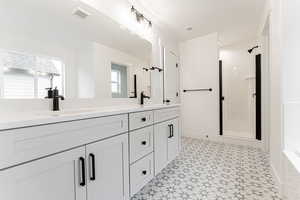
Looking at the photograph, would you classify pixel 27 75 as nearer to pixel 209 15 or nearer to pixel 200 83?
pixel 209 15

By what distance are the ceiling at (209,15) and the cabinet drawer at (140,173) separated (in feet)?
7.10

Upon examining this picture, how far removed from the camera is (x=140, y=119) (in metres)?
1.49

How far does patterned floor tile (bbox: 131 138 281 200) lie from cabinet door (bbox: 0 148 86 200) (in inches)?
32.4

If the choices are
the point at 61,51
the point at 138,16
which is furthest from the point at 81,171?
the point at 138,16

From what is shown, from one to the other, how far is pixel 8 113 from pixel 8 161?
20.5 inches

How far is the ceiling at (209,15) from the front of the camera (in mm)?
2395

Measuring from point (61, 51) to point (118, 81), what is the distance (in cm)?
74

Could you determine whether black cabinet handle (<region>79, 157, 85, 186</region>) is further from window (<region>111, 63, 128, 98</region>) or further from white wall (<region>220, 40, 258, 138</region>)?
white wall (<region>220, 40, 258, 138</region>)

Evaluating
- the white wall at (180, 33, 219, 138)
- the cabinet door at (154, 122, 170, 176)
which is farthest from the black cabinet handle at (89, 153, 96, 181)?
the white wall at (180, 33, 219, 138)

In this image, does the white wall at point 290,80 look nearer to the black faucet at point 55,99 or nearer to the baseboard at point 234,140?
the baseboard at point 234,140

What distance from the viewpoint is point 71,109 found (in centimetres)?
140

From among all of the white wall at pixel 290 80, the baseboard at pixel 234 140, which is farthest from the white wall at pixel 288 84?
the baseboard at pixel 234 140

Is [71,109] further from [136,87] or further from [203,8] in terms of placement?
[203,8]

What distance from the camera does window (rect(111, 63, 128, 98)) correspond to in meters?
1.92
